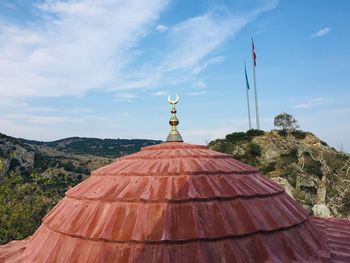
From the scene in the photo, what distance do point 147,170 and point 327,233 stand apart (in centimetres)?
474

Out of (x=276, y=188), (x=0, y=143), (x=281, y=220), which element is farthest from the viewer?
(x=0, y=143)

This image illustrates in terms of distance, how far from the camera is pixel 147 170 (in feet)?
22.3

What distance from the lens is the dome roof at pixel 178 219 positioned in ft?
17.7

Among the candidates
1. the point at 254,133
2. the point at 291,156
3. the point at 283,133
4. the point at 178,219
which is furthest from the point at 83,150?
the point at 178,219

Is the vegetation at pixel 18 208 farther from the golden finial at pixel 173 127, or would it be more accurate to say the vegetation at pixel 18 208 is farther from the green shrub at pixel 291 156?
the green shrub at pixel 291 156

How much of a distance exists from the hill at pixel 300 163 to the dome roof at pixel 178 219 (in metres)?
26.2

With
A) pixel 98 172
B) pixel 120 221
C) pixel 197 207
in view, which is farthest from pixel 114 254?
pixel 98 172

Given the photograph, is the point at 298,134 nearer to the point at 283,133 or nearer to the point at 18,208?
the point at 283,133

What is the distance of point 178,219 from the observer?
18.5 feet

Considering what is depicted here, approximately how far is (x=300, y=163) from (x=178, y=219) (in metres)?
48.4

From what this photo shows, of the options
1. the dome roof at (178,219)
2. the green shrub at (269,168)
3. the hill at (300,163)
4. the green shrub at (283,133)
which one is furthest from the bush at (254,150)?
the dome roof at (178,219)

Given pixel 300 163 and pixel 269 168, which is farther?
pixel 269 168

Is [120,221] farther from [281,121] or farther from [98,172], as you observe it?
[281,121]

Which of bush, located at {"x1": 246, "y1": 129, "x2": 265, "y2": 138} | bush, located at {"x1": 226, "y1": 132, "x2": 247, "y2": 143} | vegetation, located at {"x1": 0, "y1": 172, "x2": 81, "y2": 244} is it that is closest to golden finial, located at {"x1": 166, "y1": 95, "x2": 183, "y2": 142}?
vegetation, located at {"x1": 0, "y1": 172, "x2": 81, "y2": 244}
